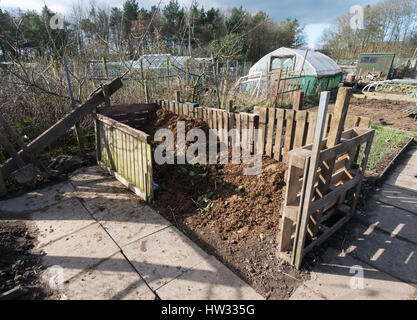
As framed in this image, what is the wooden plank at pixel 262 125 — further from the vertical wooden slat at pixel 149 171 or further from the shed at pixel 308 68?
the shed at pixel 308 68

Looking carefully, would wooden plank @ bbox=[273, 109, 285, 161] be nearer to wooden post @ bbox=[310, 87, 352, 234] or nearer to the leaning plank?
wooden post @ bbox=[310, 87, 352, 234]

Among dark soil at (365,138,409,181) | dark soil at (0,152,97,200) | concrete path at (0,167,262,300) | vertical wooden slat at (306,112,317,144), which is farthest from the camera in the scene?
dark soil at (365,138,409,181)

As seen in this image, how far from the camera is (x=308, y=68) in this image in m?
13.6

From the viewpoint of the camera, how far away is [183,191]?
380 centimetres

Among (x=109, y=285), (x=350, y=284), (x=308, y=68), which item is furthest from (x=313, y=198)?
(x=308, y=68)

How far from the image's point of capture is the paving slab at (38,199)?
3562 mm

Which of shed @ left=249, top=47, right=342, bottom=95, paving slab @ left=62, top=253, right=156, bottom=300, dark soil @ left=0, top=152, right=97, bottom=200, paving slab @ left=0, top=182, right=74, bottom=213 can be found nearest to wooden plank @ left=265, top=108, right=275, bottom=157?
paving slab @ left=62, top=253, right=156, bottom=300

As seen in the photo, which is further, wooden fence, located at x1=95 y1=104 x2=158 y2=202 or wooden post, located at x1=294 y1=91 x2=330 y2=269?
wooden fence, located at x1=95 y1=104 x2=158 y2=202

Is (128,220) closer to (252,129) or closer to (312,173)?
(252,129)

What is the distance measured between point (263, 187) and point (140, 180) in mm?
1928

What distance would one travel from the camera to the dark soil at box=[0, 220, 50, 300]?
2.24 m

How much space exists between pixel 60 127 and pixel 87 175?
1.02m

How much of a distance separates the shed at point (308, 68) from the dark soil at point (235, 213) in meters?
9.91

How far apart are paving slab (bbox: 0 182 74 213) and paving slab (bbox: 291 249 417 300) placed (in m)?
3.71
